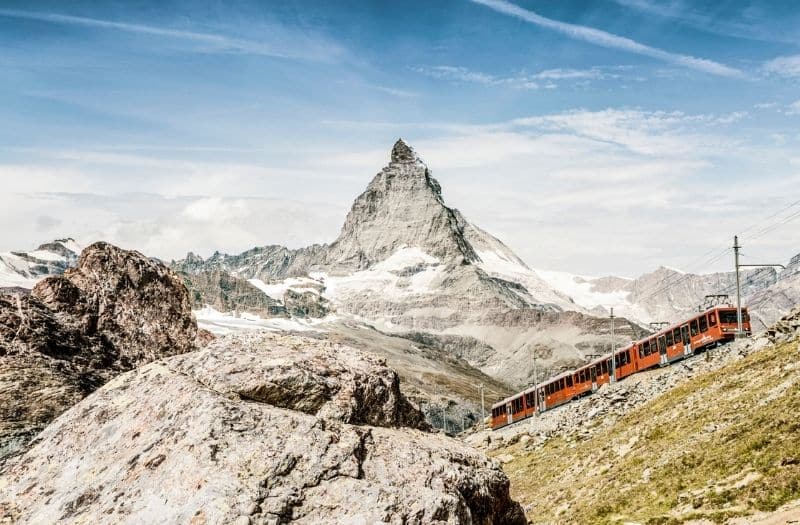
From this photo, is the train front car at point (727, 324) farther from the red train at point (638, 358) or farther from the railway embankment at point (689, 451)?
the railway embankment at point (689, 451)

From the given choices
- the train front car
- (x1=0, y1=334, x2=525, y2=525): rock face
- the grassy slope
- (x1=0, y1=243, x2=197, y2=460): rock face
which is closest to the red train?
the train front car

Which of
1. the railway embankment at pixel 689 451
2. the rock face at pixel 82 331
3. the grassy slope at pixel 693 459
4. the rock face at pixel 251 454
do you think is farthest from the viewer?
the grassy slope at pixel 693 459

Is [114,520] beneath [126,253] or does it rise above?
beneath

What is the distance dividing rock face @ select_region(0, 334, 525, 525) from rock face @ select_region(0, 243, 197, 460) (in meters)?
1.55

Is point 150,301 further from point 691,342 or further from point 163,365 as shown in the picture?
point 691,342

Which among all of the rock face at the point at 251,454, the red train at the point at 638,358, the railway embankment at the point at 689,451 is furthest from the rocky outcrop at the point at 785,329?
the rock face at the point at 251,454

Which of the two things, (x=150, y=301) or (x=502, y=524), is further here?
(x=150, y=301)

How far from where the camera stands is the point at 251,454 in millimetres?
9359

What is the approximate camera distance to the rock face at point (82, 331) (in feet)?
42.0

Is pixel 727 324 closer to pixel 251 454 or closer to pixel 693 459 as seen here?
pixel 693 459

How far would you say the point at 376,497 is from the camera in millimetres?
9312

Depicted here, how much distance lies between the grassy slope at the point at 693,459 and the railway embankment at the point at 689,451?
2.5 inches

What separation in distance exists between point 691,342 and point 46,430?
63756 mm

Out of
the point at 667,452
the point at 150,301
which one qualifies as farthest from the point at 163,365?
the point at 667,452
